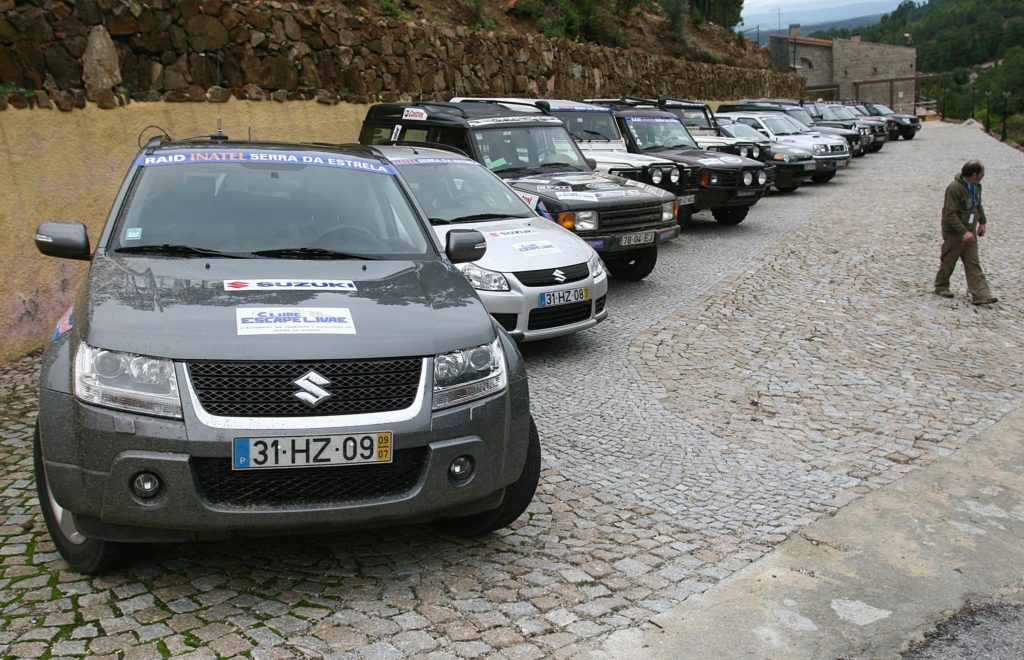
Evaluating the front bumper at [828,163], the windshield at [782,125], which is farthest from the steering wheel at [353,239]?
the windshield at [782,125]

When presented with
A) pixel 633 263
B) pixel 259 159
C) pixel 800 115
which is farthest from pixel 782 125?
pixel 259 159

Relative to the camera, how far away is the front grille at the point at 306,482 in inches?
145

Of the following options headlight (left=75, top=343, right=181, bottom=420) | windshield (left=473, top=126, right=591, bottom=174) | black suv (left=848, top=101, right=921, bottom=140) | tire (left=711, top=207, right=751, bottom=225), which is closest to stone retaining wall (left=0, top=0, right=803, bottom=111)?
windshield (left=473, top=126, right=591, bottom=174)

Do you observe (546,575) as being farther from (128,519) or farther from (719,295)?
(719,295)

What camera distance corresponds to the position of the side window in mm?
10695

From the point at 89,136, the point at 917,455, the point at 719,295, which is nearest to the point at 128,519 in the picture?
the point at 917,455

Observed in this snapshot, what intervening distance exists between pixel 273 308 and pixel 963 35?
140m

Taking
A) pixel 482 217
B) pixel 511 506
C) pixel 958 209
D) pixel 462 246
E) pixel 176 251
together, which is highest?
pixel 176 251

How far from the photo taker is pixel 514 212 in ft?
29.3

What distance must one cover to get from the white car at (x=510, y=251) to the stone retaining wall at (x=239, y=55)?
3.09 meters

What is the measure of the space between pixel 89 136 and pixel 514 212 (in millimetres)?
3931

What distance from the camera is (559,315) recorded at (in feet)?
26.7

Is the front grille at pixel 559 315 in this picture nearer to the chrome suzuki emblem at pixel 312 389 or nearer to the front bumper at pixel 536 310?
the front bumper at pixel 536 310

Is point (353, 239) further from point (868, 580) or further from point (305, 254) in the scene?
point (868, 580)
